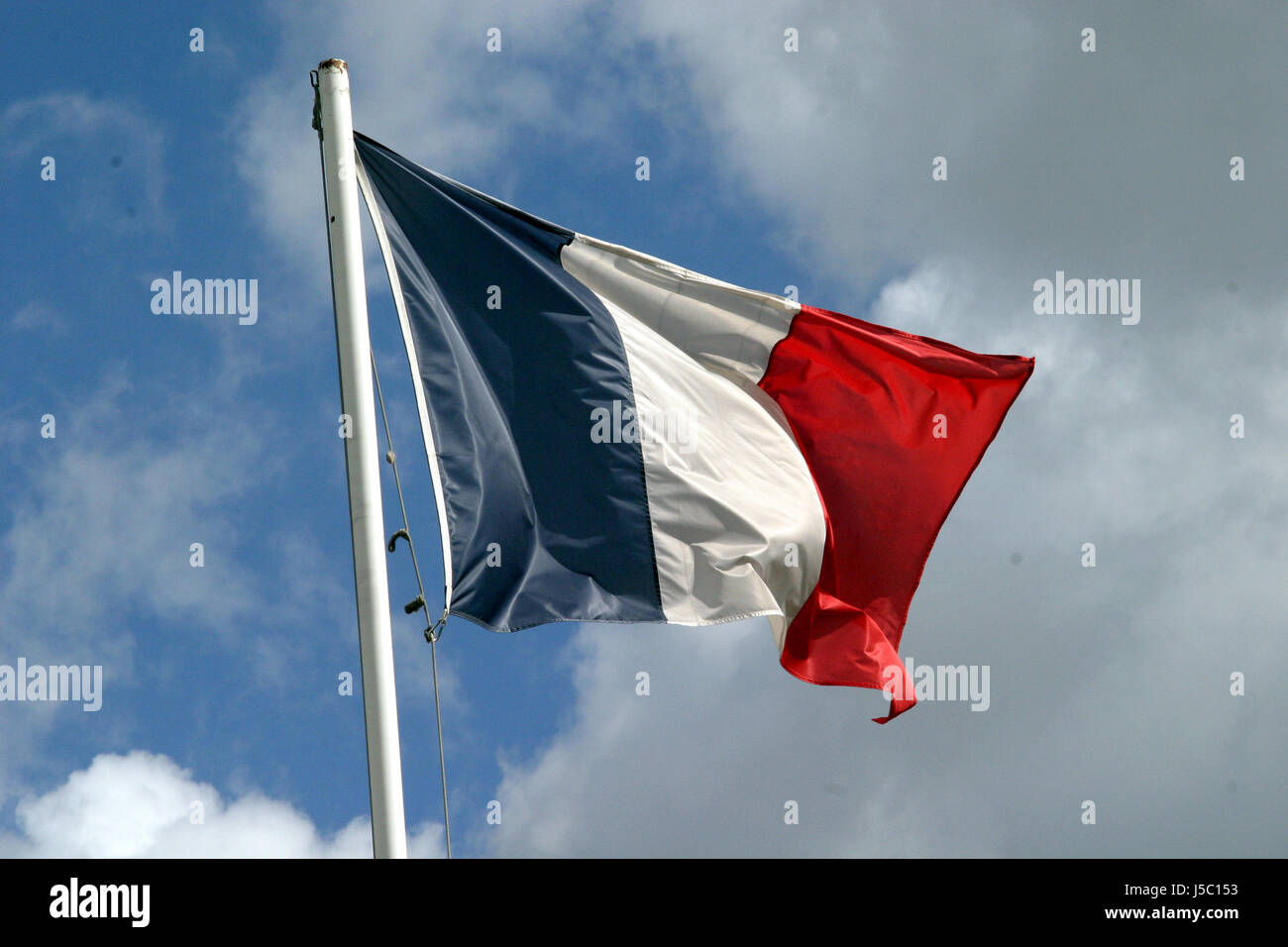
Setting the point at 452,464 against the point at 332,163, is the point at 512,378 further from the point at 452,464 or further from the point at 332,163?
the point at 332,163

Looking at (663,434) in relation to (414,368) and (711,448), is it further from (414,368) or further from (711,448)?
(414,368)

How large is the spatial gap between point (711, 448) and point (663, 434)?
65cm

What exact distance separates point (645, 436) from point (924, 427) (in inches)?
123

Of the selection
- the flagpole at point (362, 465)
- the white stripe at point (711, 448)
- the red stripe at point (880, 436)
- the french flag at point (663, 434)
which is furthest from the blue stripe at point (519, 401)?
the red stripe at point (880, 436)

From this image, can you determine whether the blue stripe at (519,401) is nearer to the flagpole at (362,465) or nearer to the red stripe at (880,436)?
the flagpole at (362,465)

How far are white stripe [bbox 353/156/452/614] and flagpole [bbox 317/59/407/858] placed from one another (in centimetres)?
40

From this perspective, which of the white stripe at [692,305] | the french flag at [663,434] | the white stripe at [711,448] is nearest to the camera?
the french flag at [663,434]

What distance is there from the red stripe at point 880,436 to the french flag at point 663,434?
2 centimetres

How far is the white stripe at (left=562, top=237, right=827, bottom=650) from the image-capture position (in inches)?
582

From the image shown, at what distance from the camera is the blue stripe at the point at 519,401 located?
1367 cm

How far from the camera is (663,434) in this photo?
50.0 feet

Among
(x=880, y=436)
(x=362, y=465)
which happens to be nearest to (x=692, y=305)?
(x=880, y=436)

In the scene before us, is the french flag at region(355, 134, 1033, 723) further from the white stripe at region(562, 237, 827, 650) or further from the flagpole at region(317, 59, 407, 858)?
the flagpole at region(317, 59, 407, 858)

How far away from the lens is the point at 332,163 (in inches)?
535
